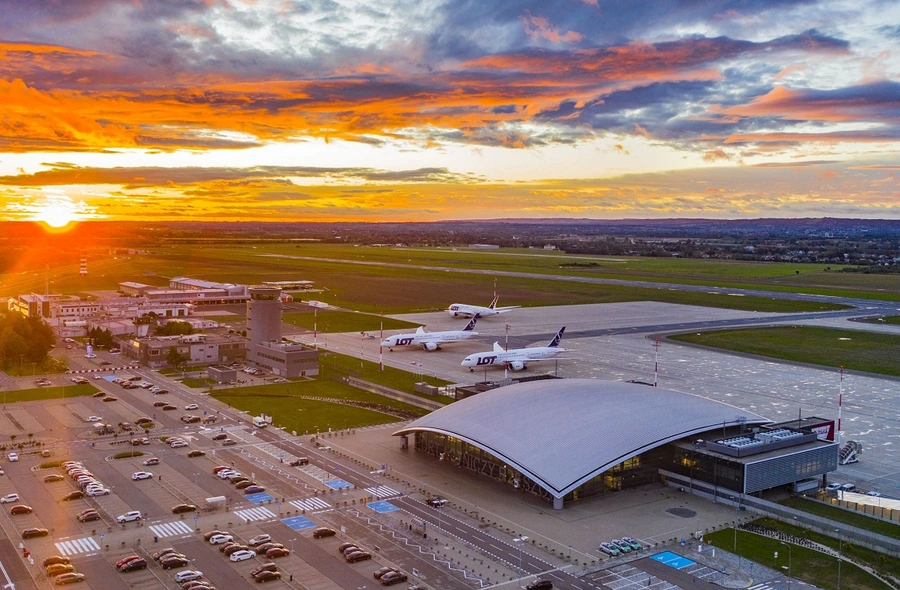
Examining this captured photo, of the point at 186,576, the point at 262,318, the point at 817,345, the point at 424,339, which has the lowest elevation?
the point at 186,576

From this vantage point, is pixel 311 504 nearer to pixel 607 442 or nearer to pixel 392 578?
pixel 392 578

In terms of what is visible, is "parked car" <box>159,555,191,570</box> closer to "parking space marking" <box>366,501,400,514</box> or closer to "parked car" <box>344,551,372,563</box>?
"parked car" <box>344,551,372,563</box>

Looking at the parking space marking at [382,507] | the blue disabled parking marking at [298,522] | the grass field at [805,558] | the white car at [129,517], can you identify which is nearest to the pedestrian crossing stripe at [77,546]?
the white car at [129,517]

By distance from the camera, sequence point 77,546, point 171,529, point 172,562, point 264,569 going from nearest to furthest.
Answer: point 264,569 → point 172,562 → point 77,546 → point 171,529

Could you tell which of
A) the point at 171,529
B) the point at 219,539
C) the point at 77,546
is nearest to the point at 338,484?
the point at 219,539

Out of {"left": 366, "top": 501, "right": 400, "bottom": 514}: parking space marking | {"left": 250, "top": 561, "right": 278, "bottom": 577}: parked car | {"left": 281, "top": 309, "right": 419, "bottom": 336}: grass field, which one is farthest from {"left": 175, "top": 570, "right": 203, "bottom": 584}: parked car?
{"left": 281, "top": 309, "right": 419, "bottom": 336}: grass field

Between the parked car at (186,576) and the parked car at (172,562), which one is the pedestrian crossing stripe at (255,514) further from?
the parked car at (186,576)

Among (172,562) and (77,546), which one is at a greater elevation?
(172,562)

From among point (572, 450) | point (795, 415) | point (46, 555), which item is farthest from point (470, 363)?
point (46, 555)
